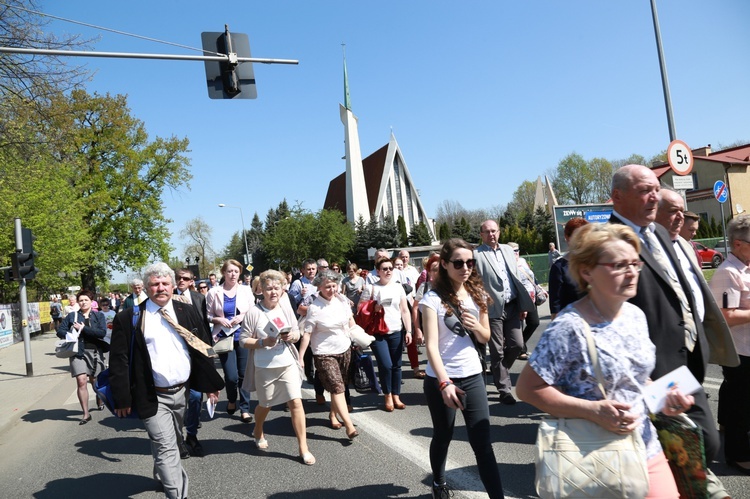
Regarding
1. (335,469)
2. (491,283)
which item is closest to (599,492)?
(335,469)

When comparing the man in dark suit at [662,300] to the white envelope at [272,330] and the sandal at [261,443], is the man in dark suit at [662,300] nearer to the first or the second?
the white envelope at [272,330]

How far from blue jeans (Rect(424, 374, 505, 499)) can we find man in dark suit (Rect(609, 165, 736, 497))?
3.86ft

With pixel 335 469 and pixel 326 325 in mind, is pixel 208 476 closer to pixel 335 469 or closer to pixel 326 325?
pixel 335 469

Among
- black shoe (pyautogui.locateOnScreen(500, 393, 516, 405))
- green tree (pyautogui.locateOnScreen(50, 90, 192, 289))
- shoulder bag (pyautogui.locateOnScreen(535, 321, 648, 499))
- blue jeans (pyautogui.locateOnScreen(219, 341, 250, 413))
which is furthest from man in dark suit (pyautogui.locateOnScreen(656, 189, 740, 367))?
green tree (pyautogui.locateOnScreen(50, 90, 192, 289))

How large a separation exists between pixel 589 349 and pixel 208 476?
4030 mm

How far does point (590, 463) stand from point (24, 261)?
48.6ft

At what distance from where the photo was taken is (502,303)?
263 inches

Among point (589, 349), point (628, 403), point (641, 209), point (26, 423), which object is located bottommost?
point (26, 423)

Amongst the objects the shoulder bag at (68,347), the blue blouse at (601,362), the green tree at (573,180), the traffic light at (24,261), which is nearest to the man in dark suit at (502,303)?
the blue blouse at (601,362)

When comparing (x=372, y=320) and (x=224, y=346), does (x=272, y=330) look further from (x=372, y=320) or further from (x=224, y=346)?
(x=372, y=320)

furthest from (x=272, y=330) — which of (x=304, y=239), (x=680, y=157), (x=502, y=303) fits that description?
(x=304, y=239)

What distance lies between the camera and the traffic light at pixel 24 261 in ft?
44.2

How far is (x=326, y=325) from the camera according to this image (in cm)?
615

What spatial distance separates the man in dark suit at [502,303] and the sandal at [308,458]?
2570 mm
